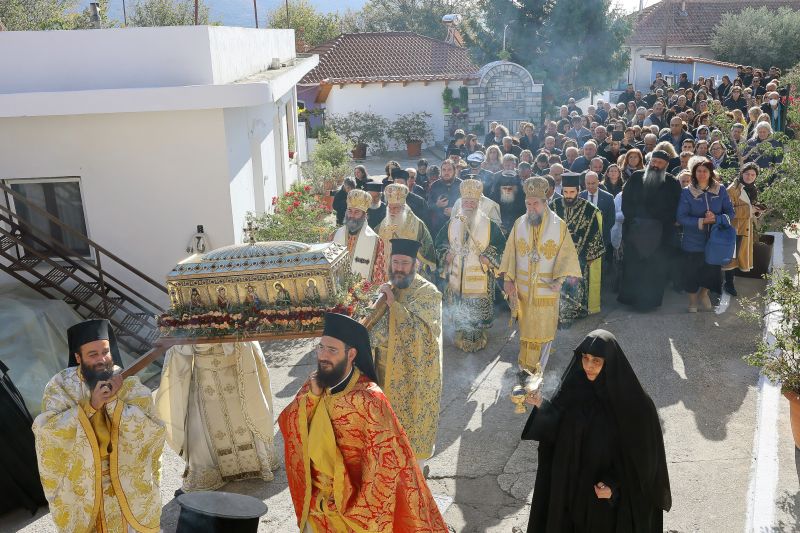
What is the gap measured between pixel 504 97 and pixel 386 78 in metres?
4.97

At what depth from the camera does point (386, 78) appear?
97.0ft

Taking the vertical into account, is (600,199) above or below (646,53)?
below

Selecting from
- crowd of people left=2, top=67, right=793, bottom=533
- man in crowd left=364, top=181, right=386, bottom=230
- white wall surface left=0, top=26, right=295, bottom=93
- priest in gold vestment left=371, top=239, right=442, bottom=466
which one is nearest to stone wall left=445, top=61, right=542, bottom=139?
crowd of people left=2, top=67, right=793, bottom=533

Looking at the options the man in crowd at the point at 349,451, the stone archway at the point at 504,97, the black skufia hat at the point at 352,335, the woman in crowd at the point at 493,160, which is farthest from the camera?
the stone archway at the point at 504,97

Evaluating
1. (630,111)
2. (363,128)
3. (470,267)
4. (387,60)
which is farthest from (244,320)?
(387,60)

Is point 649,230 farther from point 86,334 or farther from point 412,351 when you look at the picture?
point 86,334

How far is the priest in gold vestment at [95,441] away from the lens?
15.2ft

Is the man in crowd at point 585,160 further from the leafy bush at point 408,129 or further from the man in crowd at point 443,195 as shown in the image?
the leafy bush at point 408,129

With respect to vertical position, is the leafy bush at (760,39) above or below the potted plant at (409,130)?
above

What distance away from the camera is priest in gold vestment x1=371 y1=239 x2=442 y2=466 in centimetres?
606

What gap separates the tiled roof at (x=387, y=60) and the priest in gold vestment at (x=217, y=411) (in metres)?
23.3

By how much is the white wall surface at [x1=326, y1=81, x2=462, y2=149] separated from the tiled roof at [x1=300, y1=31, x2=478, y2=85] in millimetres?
392

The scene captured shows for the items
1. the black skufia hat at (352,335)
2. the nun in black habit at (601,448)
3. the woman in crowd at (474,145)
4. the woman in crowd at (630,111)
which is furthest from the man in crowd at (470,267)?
the woman in crowd at (630,111)

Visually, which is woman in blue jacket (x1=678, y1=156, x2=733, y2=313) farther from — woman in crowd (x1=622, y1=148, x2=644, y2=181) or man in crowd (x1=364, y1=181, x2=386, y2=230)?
man in crowd (x1=364, y1=181, x2=386, y2=230)
